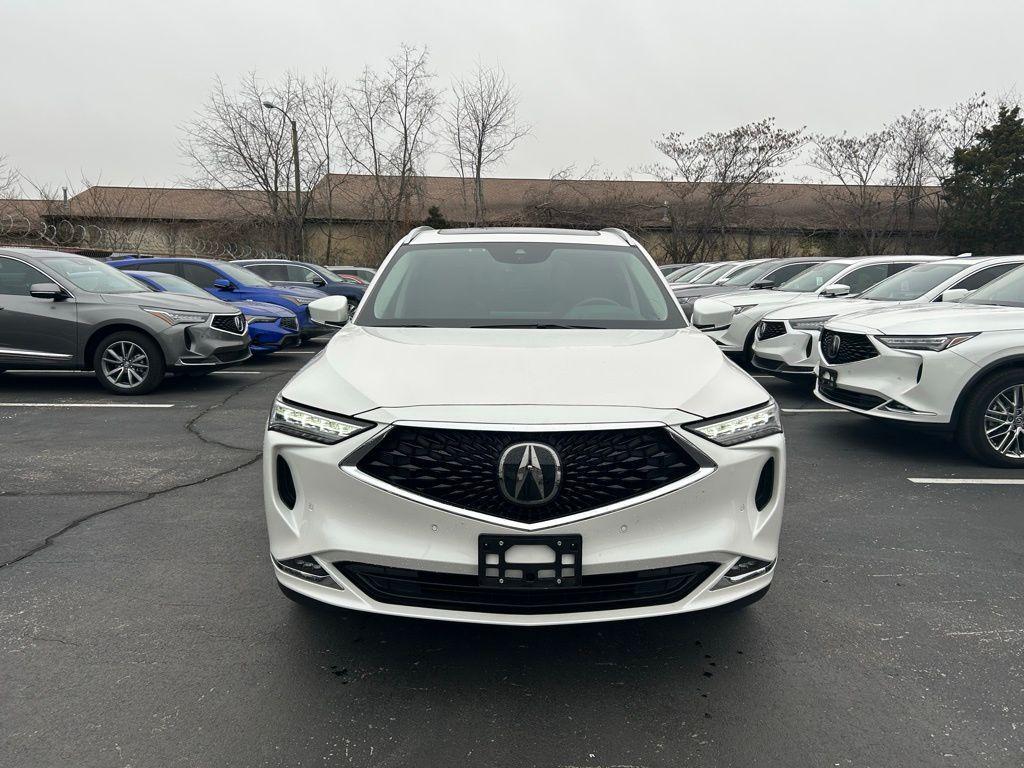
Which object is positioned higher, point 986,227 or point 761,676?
point 986,227

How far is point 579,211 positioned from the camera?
127ft

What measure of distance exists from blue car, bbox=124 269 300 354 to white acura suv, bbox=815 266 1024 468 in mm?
8418

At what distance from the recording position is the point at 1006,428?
5707 mm

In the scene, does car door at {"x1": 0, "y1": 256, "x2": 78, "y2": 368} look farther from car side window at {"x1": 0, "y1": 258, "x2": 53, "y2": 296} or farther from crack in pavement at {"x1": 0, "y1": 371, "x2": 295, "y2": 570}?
crack in pavement at {"x1": 0, "y1": 371, "x2": 295, "y2": 570}

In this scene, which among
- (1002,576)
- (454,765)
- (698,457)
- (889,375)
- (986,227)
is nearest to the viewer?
(454,765)

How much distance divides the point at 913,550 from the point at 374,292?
3222 millimetres

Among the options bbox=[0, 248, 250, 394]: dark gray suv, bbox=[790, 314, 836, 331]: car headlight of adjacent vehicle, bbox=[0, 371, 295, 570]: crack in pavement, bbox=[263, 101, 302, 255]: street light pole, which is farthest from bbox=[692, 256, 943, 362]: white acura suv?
bbox=[263, 101, 302, 255]: street light pole

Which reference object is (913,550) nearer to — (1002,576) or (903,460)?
(1002,576)

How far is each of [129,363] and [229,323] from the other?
3.89 feet

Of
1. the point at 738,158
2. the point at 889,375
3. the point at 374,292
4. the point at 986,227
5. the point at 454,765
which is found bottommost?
the point at 454,765

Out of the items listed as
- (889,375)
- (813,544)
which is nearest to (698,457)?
(813,544)

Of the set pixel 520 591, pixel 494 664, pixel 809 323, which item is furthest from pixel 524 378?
pixel 809 323

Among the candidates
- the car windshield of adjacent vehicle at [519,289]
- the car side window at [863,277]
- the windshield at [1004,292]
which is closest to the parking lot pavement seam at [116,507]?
the car windshield of adjacent vehicle at [519,289]

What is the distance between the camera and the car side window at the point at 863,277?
10695 millimetres
